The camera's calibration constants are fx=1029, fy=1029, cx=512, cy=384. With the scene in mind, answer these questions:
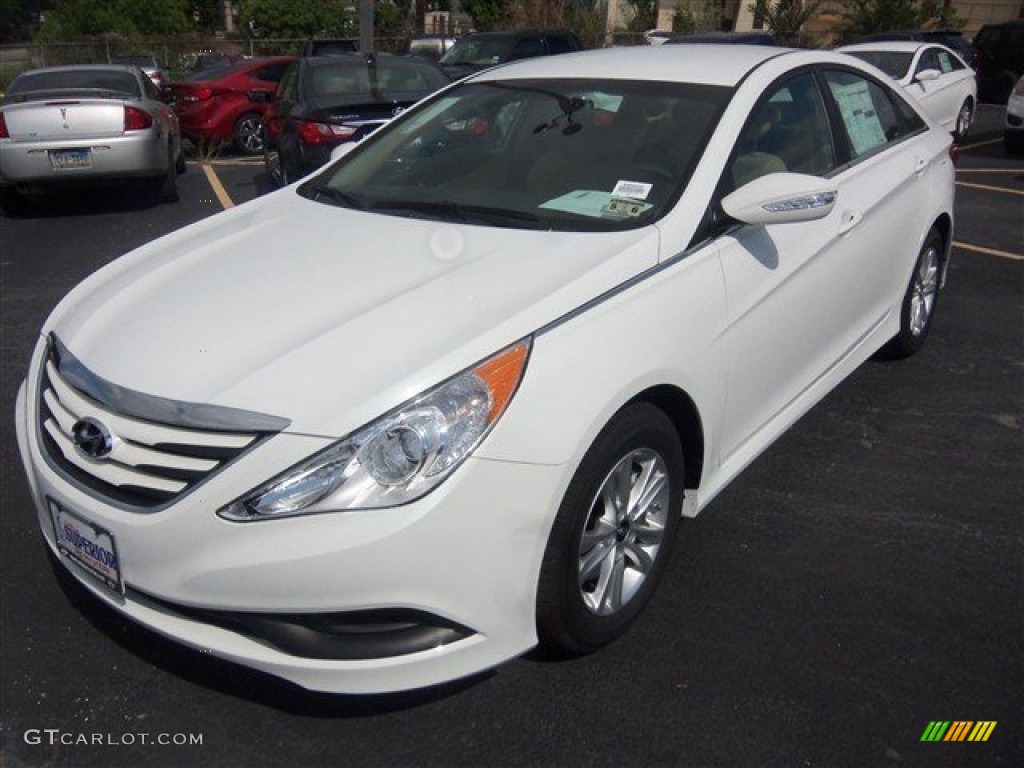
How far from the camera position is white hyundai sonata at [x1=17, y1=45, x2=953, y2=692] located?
2385mm

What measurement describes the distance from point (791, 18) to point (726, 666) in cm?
2990

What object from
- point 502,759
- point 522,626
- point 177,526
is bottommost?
point 502,759

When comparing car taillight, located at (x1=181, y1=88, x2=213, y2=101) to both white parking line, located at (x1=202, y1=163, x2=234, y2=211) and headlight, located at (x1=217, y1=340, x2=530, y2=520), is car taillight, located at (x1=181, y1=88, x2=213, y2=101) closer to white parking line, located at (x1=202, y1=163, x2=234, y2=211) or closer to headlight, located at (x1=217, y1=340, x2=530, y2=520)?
white parking line, located at (x1=202, y1=163, x2=234, y2=211)

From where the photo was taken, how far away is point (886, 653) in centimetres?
297

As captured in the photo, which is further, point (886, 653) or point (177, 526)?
point (886, 653)

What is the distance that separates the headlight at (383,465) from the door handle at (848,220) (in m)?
2.08

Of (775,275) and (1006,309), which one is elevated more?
(775,275)

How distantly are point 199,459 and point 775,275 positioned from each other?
1979 mm

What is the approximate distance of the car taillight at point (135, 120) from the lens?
9.59 metres


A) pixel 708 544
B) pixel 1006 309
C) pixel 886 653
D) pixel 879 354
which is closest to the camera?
pixel 886 653

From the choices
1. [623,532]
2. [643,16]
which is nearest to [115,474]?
Result: [623,532]

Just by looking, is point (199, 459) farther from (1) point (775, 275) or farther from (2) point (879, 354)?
(2) point (879, 354)

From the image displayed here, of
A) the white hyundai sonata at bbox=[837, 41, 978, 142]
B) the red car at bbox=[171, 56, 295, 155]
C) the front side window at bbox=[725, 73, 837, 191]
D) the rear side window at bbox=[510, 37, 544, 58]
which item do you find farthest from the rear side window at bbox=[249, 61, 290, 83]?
the front side window at bbox=[725, 73, 837, 191]

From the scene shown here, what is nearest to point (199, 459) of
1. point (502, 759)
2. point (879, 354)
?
point (502, 759)
